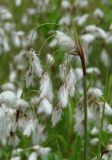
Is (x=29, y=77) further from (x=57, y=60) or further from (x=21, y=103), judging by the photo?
(x=57, y=60)

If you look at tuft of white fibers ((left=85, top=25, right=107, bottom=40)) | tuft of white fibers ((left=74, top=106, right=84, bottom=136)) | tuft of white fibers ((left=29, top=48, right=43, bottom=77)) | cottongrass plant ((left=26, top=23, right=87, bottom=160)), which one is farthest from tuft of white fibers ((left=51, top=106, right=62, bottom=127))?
tuft of white fibers ((left=85, top=25, right=107, bottom=40))

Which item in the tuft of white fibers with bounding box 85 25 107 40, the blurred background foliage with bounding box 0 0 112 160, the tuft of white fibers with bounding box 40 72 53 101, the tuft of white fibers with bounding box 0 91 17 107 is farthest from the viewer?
the tuft of white fibers with bounding box 85 25 107 40

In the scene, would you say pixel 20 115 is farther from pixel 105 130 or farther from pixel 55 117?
pixel 105 130

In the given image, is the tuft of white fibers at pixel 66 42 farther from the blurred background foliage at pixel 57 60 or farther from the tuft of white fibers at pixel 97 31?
the tuft of white fibers at pixel 97 31

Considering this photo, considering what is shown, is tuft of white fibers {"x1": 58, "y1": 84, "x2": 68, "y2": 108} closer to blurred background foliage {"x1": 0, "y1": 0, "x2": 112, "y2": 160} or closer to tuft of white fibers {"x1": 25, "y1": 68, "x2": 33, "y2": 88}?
tuft of white fibers {"x1": 25, "y1": 68, "x2": 33, "y2": 88}

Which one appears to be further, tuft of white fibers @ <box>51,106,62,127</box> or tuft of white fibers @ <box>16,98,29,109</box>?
tuft of white fibers @ <box>16,98,29,109</box>

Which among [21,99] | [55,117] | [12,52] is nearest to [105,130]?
[21,99]
